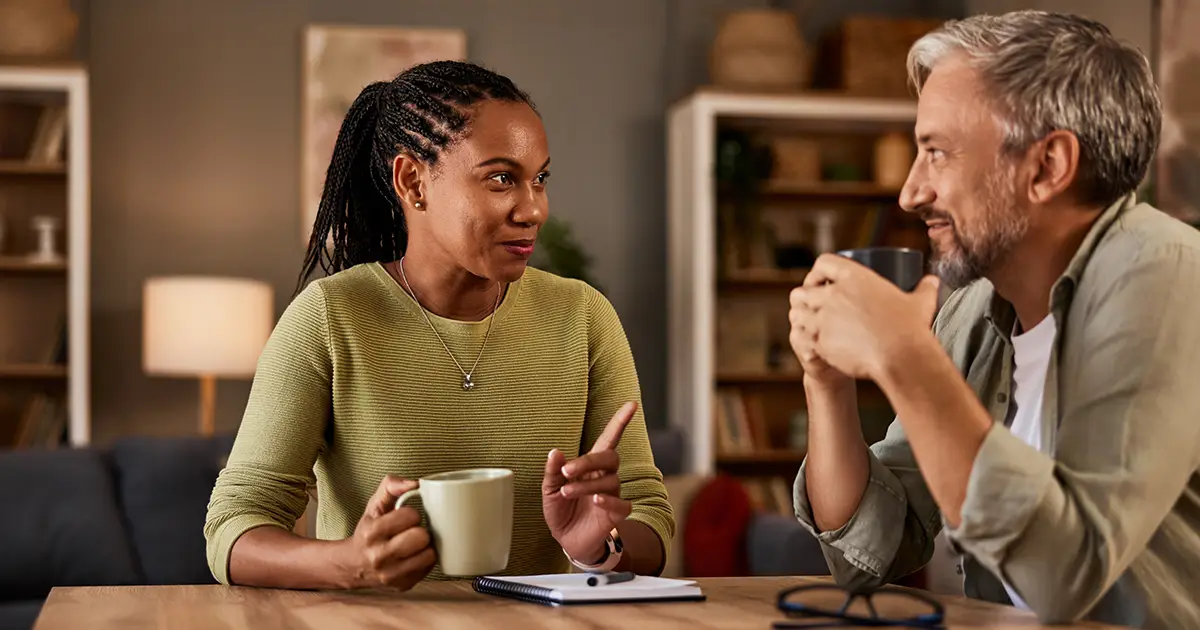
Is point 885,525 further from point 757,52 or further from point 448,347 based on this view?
point 757,52

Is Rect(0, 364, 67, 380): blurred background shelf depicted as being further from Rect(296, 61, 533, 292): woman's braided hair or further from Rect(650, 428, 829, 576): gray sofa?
Rect(296, 61, 533, 292): woman's braided hair

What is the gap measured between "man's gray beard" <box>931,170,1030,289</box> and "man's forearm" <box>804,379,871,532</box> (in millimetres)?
160

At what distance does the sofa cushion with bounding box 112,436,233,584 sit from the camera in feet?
12.5

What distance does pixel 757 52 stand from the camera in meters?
5.45

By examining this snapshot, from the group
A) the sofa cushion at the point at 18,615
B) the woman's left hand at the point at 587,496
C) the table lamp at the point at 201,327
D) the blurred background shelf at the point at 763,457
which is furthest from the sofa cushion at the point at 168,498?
the woman's left hand at the point at 587,496

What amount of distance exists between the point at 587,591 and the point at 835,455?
30 centimetres

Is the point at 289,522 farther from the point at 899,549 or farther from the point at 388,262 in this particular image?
the point at 899,549

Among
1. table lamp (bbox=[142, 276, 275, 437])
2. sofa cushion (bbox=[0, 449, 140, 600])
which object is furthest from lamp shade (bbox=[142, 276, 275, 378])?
sofa cushion (bbox=[0, 449, 140, 600])

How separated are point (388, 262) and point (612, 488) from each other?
57cm

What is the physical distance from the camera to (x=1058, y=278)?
4.64 ft

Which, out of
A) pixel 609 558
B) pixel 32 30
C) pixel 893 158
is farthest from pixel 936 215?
pixel 32 30

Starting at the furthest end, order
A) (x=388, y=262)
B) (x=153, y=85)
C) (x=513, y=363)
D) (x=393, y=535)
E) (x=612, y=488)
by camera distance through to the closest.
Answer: (x=153, y=85), (x=388, y=262), (x=513, y=363), (x=612, y=488), (x=393, y=535)

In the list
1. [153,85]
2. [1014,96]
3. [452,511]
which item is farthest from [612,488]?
[153,85]

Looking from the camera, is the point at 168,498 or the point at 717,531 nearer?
the point at 168,498
